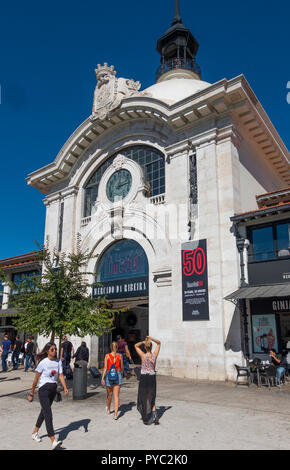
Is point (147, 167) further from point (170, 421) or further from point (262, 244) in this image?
point (170, 421)

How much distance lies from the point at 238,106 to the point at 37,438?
15.6 metres

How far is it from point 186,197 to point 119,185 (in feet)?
16.6

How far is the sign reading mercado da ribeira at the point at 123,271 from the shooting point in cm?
1867

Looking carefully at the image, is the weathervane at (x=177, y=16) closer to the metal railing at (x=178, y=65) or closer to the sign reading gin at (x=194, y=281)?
the metal railing at (x=178, y=65)

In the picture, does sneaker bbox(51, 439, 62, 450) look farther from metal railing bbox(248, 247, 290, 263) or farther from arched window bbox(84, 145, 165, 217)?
arched window bbox(84, 145, 165, 217)

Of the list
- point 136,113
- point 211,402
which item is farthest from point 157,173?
point 211,402

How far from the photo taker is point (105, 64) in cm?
2259

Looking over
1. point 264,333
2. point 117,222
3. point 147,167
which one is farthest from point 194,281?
point 147,167

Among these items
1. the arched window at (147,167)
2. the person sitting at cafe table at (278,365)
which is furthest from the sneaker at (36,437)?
the arched window at (147,167)

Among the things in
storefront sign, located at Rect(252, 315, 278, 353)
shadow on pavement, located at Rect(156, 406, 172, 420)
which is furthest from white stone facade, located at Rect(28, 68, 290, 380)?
shadow on pavement, located at Rect(156, 406, 172, 420)

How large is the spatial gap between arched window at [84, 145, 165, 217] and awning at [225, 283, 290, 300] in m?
7.30

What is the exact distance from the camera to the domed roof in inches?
862

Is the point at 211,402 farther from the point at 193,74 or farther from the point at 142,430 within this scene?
the point at 193,74

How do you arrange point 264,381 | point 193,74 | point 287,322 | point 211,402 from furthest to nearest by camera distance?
point 193,74, point 287,322, point 264,381, point 211,402
